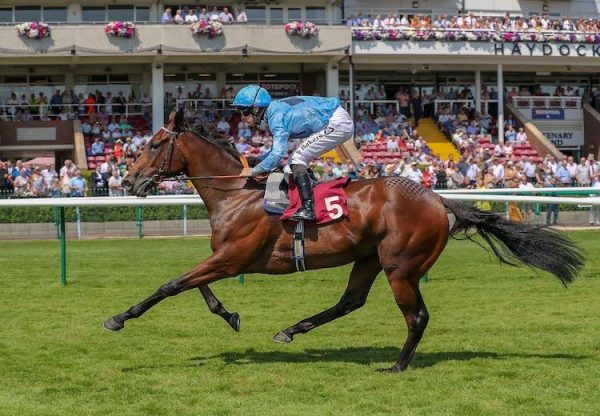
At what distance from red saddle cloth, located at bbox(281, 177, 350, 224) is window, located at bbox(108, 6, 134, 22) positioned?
92.6ft

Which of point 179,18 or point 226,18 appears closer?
point 179,18

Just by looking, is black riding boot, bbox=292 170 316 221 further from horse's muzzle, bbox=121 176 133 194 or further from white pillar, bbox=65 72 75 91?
white pillar, bbox=65 72 75 91

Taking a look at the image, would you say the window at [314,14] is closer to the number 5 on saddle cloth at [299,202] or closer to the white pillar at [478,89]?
the white pillar at [478,89]

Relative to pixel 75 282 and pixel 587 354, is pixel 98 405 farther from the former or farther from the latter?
pixel 75 282

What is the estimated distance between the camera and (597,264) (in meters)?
13.4

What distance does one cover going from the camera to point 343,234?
22.2 feet

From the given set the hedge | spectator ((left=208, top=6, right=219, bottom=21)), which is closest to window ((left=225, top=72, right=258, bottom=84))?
spectator ((left=208, top=6, right=219, bottom=21))

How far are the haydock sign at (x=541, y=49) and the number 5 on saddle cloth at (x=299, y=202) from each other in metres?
28.2

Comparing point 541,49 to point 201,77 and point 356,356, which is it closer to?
point 201,77

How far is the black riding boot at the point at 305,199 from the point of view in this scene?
6719 mm

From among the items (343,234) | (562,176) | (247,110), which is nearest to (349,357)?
(343,234)

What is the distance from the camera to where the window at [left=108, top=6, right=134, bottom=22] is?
33625mm

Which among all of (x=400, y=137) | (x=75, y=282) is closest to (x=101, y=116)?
(x=400, y=137)

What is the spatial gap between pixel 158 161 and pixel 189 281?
100 cm
